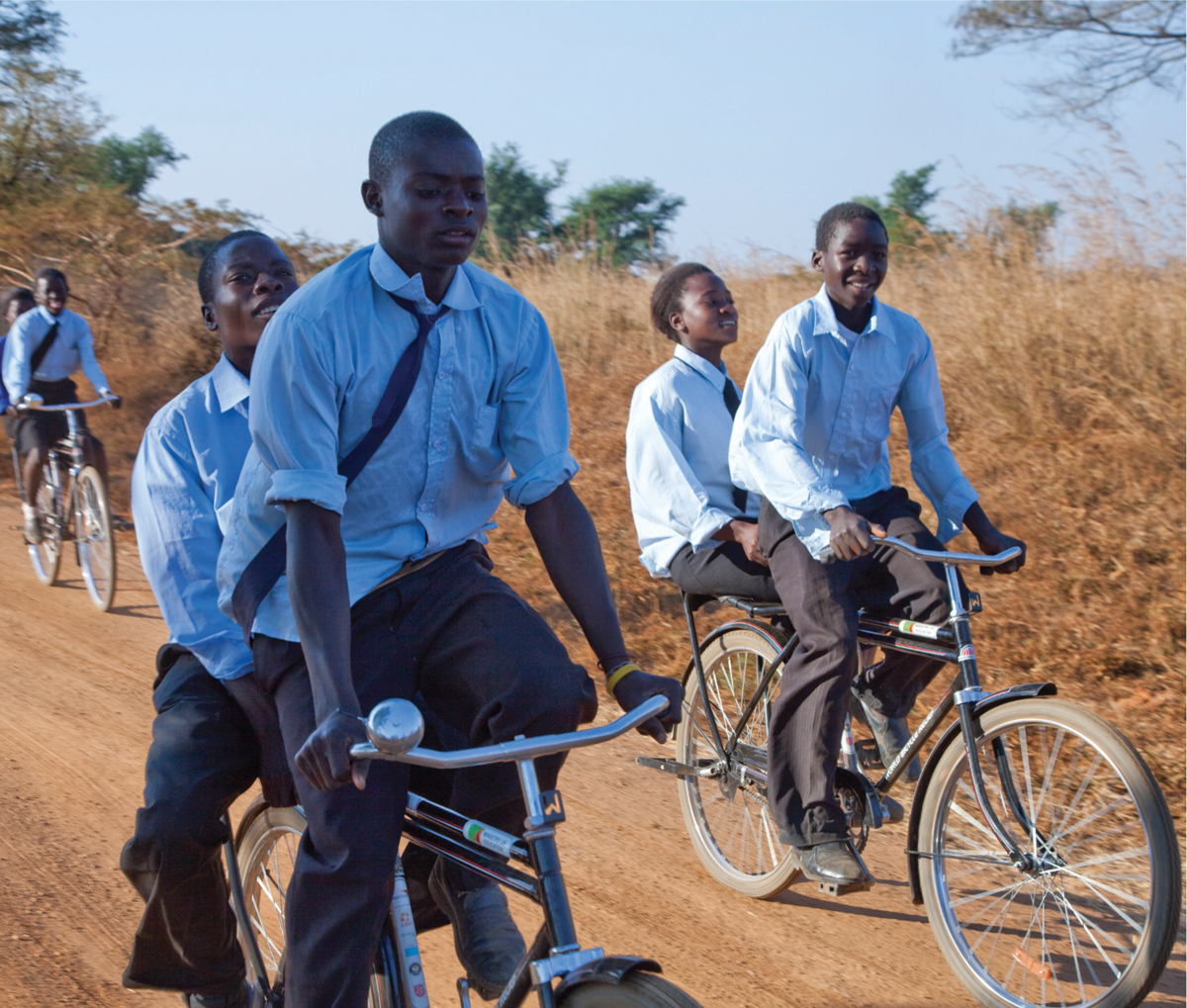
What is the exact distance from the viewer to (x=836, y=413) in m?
3.82

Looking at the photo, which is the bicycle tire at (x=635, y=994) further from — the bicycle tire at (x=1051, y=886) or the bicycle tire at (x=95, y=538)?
the bicycle tire at (x=95, y=538)

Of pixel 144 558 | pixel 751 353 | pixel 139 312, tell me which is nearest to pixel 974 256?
pixel 751 353

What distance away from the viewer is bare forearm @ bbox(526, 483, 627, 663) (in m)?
2.25

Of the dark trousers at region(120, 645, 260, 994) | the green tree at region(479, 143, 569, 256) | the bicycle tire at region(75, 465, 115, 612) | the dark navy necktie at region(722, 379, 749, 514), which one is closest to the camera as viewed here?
the dark trousers at region(120, 645, 260, 994)

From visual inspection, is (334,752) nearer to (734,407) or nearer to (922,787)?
(922,787)

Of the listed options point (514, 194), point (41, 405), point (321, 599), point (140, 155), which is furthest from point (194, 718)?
point (140, 155)

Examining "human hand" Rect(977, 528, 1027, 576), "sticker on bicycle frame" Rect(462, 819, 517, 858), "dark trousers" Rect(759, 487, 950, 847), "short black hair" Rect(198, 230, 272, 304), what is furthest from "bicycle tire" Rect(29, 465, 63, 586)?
"sticker on bicycle frame" Rect(462, 819, 517, 858)

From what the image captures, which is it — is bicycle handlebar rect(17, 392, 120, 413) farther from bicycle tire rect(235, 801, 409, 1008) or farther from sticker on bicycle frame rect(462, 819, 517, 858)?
sticker on bicycle frame rect(462, 819, 517, 858)

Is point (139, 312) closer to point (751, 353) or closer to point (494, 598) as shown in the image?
point (751, 353)

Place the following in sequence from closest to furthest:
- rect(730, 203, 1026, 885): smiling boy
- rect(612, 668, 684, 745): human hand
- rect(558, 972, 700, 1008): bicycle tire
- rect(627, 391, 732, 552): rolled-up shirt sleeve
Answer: rect(558, 972, 700, 1008): bicycle tire, rect(612, 668, 684, 745): human hand, rect(730, 203, 1026, 885): smiling boy, rect(627, 391, 732, 552): rolled-up shirt sleeve

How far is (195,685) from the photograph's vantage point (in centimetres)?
261

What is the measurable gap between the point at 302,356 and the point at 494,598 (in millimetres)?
558

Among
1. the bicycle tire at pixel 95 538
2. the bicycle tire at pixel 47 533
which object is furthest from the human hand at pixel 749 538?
the bicycle tire at pixel 47 533

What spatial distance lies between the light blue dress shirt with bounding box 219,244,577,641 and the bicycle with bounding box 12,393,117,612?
5.81 m
